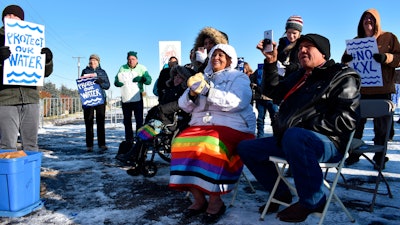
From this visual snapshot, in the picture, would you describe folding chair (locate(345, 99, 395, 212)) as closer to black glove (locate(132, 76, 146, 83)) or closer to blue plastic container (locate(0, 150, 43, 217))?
blue plastic container (locate(0, 150, 43, 217))

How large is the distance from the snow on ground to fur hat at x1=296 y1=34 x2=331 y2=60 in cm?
134

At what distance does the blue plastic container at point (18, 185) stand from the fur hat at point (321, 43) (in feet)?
8.32

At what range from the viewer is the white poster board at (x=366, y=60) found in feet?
12.3

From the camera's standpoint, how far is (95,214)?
291 centimetres

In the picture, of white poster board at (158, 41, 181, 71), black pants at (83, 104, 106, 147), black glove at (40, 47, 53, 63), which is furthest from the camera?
white poster board at (158, 41, 181, 71)

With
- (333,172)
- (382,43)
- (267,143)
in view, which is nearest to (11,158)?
(267,143)

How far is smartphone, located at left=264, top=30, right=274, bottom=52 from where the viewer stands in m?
2.86

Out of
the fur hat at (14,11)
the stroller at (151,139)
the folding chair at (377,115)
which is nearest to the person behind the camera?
the folding chair at (377,115)

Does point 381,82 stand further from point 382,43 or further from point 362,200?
point 362,200

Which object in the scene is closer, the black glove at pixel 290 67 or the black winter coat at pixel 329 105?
the black winter coat at pixel 329 105

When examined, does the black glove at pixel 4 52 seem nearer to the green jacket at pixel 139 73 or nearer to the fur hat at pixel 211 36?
the fur hat at pixel 211 36

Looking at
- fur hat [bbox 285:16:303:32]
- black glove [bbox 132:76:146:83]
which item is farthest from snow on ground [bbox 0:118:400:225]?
black glove [bbox 132:76:146:83]

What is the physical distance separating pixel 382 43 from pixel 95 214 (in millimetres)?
3792

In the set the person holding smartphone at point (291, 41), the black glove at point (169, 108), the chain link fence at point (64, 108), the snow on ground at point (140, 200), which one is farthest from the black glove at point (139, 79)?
the chain link fence at point (64, 108)
